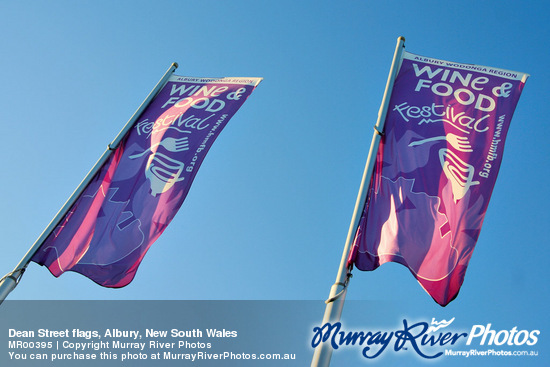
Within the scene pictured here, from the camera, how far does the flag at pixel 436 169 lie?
9.45 m

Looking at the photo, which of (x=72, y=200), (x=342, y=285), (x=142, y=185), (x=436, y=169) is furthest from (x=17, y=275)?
(x=436, y=169)

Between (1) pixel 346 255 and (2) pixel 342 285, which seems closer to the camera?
(2) pixel 342 285

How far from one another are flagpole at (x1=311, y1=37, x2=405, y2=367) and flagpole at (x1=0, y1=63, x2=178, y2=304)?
17.8 feet

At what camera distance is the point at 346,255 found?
9.63 metres

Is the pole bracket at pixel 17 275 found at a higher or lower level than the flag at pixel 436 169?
lower

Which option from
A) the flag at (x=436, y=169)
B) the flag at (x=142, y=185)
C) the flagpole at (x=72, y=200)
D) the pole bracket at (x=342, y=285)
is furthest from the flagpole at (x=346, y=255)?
the flagpole at (x=72, y=200)

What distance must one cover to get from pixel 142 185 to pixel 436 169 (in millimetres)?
5444

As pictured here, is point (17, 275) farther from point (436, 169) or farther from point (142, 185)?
point (436, 169)

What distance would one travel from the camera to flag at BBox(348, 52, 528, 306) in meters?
9.45

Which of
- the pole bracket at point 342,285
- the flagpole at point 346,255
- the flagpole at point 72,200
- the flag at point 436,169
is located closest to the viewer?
the flagpole at point 346,255

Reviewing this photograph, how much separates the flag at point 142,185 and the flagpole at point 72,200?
3.7 inches

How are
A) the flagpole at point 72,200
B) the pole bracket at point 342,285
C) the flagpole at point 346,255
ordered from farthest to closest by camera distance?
1. the flagpole at point 72,200
2. the pole bracket at point 342,285
3. the flagpole at point 346,255

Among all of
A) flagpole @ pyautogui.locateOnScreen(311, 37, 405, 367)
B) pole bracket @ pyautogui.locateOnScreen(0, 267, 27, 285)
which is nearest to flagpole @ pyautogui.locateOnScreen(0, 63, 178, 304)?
pole bracket @ pyautogui.locateOnScreen(0, 267, 27, 285)

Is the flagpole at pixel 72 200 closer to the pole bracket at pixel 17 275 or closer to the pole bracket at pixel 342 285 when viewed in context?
the pole bracket at pixel 17 275
